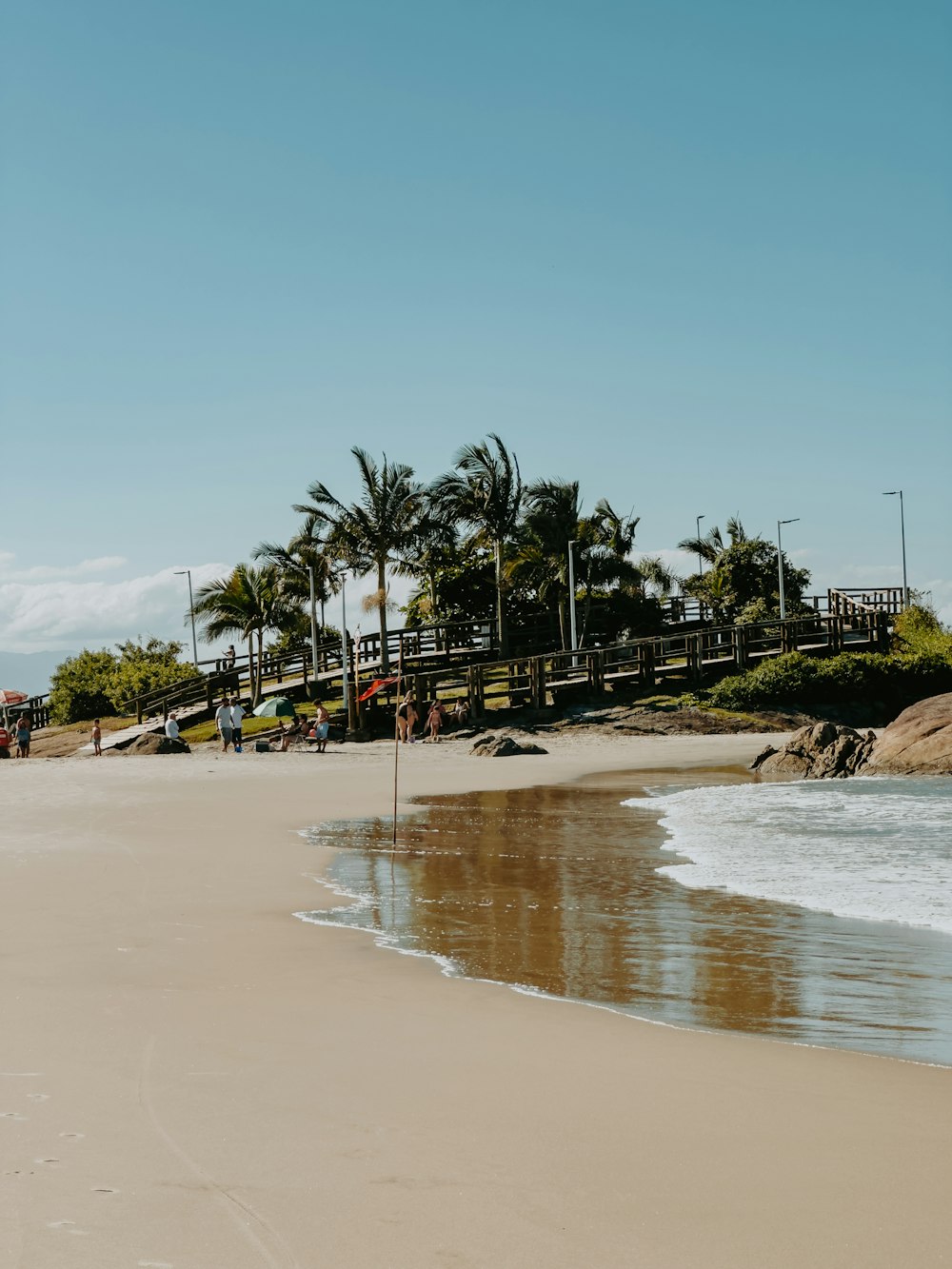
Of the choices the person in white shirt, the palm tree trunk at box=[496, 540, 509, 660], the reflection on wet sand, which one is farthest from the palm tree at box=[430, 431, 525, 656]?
the reflection on wet sand

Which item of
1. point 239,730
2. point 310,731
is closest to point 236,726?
point 239,730

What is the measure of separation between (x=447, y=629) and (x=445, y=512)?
4.86 meters

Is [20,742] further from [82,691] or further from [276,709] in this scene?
[82,691]

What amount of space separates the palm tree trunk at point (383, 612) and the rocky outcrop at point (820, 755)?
1943cm

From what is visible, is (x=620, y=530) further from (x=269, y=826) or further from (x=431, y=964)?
(x=431, y=964)

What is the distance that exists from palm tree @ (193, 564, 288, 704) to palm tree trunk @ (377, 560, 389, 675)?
6.79 meters

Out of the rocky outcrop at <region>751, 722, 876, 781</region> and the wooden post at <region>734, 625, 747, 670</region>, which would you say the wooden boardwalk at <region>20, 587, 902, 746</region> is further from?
the rocky outcrop at <region>751, 722, 876, 781</region>

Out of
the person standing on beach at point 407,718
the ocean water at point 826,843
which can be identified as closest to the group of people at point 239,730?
the person standing on beach at point 407,718

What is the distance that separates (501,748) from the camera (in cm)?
2808

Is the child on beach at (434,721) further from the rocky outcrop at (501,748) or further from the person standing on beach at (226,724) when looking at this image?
the person standing on beach at (226,724)

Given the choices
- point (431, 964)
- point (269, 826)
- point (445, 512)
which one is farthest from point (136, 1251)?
point (445, 512)

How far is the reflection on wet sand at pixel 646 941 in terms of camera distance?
5801mm

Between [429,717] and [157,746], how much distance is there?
7832 mm

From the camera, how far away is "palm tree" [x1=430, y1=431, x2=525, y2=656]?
43875 mm
